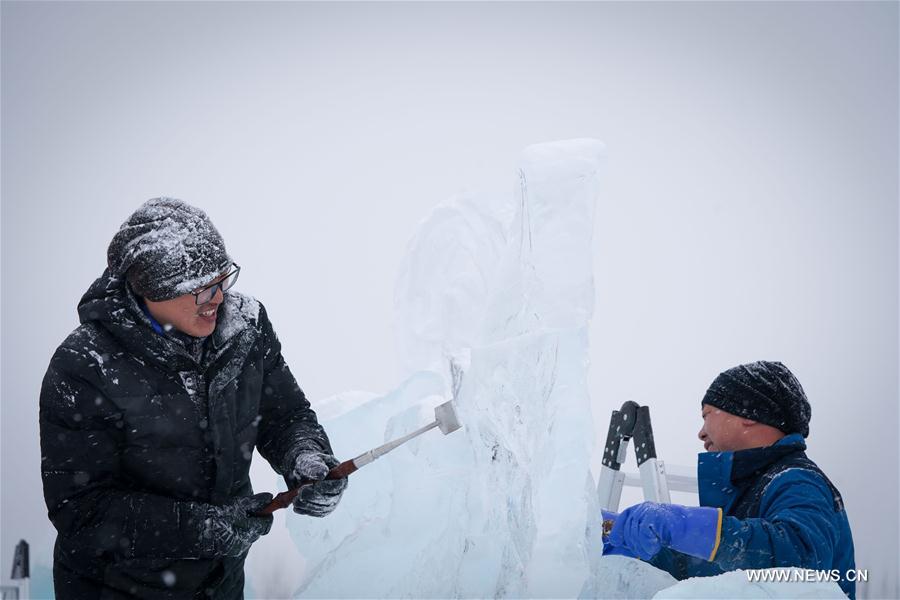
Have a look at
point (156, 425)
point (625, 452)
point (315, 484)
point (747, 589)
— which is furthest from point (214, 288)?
point (625, 452)

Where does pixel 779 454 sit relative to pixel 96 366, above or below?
below

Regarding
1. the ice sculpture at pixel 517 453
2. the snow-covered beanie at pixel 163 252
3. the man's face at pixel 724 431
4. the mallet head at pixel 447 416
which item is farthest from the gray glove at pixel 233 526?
the man's face at pixel 724 431

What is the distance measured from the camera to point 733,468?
2230 mm

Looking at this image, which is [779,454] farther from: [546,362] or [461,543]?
[461,543]

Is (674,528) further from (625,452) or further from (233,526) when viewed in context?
(625,452)

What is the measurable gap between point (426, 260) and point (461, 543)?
2.32 m

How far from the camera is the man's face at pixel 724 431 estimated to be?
233cm

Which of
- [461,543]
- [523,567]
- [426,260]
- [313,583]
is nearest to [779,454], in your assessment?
[523,567]

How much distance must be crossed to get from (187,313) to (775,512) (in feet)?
5.37

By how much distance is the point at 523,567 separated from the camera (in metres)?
2.62

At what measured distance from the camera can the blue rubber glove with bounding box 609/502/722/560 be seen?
6.32 ft

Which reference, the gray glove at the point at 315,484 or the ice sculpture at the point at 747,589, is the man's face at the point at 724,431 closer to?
the ice sculpture at the point at 747,589

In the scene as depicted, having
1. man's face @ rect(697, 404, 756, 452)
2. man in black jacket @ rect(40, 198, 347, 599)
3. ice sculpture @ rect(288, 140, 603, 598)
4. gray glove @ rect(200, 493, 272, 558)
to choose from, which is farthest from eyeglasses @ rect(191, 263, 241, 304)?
man's face @ rect(697, 404, 756, 452)

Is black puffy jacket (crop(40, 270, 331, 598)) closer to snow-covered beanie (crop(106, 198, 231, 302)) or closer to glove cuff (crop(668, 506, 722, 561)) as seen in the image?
snow-covered beanie (crop(106, 198, 231, 302))
